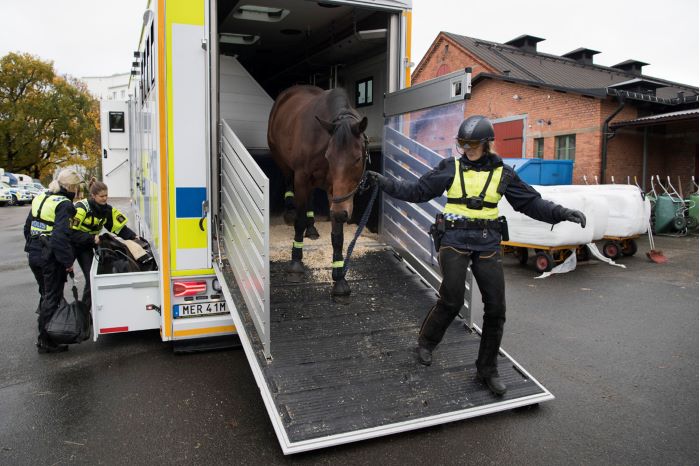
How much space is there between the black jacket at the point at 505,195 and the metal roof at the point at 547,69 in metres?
19.2

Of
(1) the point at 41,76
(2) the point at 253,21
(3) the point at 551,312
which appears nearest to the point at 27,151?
(1) the point at 41,76

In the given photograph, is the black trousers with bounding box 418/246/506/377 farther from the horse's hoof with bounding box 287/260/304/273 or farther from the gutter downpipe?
the gutter downpipe

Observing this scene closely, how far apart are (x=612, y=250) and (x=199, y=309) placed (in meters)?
8.95

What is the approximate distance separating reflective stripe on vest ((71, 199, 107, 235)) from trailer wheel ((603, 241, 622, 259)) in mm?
9385

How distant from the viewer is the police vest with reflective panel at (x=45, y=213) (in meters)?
5.04

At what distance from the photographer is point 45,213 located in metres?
5.04

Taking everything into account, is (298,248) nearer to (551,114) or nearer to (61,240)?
(61,240)

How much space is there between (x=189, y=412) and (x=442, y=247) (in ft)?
7.08

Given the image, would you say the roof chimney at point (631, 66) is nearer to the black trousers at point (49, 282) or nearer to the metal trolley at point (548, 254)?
the metal trolley at point (548, 254)

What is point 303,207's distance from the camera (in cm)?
507

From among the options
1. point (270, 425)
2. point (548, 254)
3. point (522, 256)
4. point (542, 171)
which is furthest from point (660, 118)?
point (270, 425)

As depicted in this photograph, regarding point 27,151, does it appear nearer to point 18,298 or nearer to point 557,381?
point 18,298

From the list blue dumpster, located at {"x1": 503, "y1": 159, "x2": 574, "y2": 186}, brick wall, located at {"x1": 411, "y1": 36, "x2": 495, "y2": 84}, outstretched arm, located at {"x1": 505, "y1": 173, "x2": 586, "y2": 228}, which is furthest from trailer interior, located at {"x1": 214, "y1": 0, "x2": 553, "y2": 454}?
brick wall, located at {"x1": 411, "y1": 36, "x2": 495, "y2": 84}

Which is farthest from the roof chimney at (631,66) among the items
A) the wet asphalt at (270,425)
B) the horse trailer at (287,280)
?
the horse trailer at (287,280)
